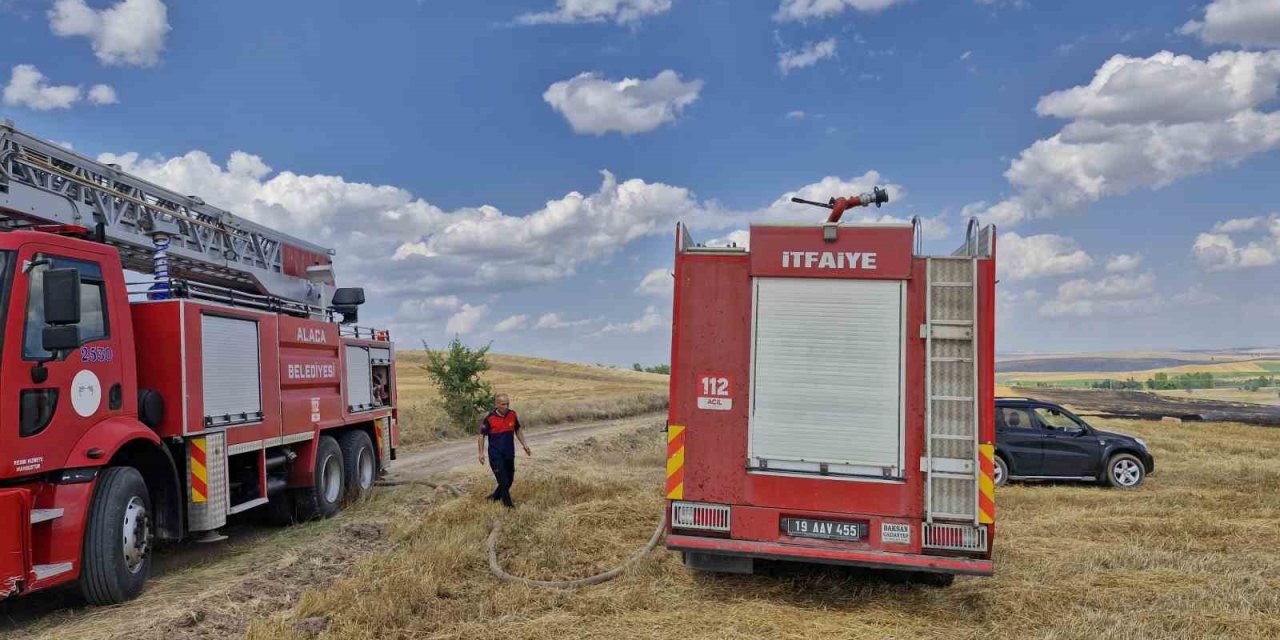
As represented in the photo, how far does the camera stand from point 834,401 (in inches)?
262

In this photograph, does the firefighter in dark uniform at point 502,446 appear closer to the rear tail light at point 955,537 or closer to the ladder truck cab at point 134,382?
the ladder truck cab at point 134,382

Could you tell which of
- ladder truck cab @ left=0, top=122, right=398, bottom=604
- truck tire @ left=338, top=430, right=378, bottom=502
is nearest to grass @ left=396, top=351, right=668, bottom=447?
truck tire @ left=338, top=430, right=378, bottom=502

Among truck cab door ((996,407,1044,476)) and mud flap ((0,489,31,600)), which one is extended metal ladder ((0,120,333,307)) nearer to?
mud flap ((0,489,31,600))

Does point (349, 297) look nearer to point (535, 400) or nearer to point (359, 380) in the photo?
point (359, 380)

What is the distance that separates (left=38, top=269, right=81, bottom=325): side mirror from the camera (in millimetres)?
6078

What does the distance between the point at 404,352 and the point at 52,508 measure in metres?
79.0

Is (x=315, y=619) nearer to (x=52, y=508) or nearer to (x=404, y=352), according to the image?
(x=52, y=508)

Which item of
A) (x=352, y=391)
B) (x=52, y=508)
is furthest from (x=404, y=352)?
(x=52, y=508)

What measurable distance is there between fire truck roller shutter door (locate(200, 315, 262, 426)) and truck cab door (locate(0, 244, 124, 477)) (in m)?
1.16

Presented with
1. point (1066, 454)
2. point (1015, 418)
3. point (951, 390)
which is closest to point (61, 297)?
point (951, 390)

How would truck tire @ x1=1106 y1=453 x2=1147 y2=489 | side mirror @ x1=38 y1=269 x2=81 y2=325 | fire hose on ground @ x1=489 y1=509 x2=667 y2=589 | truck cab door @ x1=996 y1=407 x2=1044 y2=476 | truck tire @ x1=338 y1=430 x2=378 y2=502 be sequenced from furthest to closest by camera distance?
truck cab door @ x1=996 y1=407 x2=1044 y2=476
truck tire @ x1=1106 y1=453 x2=1147 y2=489
truck tire @ x1=338 y1=430 x2=378 y2=502
fire hose on ground @ x1=489 y1=509 x2=667 y2=589
side mirror @ x1=38 y1=269 x2=81 y2=325

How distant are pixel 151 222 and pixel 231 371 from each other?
6.79 feet

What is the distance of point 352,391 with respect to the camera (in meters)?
12.5

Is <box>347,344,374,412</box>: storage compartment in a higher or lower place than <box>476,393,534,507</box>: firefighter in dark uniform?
higher
